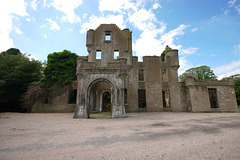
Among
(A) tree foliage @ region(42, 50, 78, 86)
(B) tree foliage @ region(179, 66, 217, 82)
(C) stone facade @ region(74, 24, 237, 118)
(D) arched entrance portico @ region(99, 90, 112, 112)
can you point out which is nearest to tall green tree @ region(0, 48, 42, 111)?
(A) tree foliage @ region(42, 50, 78, 86)

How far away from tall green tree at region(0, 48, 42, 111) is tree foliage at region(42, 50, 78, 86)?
13.0 ft

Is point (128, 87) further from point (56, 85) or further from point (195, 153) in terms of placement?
point (195, 153)

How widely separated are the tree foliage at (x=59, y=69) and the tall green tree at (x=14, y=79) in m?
3.96

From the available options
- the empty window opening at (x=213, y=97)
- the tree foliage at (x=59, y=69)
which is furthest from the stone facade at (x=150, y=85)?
the tree foliage at (x=59, y=69)

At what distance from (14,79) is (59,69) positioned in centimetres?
740

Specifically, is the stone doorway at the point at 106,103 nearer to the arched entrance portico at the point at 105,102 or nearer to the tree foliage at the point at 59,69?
the arched entrance portico at the point at 105,102

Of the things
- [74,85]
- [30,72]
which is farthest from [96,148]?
[30,72]

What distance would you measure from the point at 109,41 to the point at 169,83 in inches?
493

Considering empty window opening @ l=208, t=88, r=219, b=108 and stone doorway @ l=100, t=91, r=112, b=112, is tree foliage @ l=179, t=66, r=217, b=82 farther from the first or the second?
stone doorway @ l=100, t=91, r=112, b=112

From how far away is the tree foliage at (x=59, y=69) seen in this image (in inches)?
701

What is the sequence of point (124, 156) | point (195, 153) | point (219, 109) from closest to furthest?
1. point (124, 156)
2. point (195, 153)
3. point (219, 109)

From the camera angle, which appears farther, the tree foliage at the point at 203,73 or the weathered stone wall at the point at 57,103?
the tree foliage at the point at 203,73

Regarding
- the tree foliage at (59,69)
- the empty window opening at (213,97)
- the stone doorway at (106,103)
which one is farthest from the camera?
the empty window opening at (213,97)

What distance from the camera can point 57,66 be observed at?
717 inches
